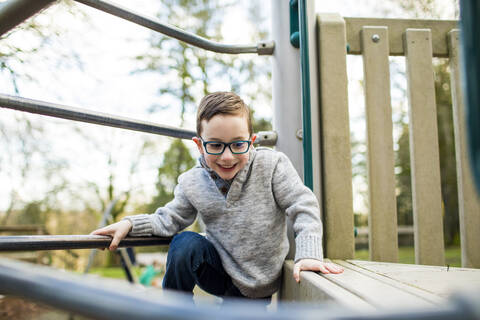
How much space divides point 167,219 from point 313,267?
0.48 metres

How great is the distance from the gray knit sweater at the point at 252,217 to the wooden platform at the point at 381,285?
0.32 feet

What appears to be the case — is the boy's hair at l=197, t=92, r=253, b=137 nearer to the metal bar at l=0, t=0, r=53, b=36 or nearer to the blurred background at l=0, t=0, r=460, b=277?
the metal bar at l=0, t=0, r=53, b=36

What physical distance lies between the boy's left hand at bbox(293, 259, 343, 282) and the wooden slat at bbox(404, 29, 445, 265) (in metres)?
0.59

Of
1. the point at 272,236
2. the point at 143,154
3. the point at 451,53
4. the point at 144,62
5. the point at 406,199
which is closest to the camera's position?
the point at 272,236

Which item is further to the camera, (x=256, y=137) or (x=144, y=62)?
(x=144, y=62)

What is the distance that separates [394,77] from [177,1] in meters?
3.30

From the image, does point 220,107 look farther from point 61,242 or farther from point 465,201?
point 465,201

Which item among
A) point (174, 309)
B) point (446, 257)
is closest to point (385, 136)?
point (174, 309)

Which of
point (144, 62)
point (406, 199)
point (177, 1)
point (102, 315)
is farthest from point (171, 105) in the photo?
point (102, 315)

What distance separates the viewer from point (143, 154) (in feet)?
19.3

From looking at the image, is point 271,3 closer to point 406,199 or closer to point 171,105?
point 171,105

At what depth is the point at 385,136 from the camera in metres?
1.36

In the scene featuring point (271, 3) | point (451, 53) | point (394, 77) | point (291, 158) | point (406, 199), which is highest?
point (394, 77)

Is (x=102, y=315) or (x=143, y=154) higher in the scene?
(x=143, y=154)
